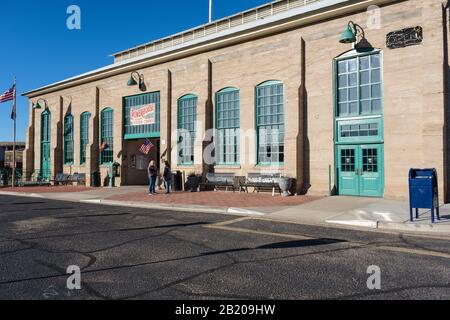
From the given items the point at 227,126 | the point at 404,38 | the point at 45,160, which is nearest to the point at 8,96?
the point at 45,160

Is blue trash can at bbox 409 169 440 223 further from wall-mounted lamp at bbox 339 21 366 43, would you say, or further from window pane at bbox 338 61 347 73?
window pane at bbox 338 61 347 73

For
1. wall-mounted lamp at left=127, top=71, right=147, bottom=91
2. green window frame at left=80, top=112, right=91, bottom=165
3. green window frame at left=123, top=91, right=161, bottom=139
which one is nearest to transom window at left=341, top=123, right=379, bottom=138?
green window frame at left=123, top=91, right=161, bottom=139

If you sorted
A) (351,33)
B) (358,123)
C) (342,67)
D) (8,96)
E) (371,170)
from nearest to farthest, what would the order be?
(351,33)
(371,170)
(358,123)
(342,67)
(8,96)

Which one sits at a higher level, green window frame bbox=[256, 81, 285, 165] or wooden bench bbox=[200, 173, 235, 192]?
green window frame bbox=[256, 81, 285, 165]

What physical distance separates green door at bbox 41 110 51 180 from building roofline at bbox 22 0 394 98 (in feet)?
17.8

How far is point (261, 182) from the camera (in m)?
16.9

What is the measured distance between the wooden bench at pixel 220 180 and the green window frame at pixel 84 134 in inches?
482

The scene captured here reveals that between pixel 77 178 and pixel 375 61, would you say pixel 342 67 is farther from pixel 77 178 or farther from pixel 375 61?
pixel 77 178

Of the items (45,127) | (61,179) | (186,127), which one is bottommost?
(61,179)

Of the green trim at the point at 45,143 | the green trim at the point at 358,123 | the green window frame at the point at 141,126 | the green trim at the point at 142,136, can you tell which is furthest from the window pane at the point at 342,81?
the green trim at the point at 45,143

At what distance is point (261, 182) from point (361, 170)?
447cm

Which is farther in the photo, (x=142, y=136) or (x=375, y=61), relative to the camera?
(x=142, y=136)

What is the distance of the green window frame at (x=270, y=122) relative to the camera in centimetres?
1719

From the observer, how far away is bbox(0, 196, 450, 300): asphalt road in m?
4.45
